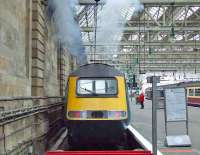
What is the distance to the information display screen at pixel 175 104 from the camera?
1284cm

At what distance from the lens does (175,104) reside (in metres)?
12.9

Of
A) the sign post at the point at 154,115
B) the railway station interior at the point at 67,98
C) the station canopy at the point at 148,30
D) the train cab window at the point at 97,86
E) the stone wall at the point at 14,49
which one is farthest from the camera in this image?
the station canopy at the point at 148,30

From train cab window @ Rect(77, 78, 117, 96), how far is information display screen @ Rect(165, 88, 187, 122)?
1608 mm

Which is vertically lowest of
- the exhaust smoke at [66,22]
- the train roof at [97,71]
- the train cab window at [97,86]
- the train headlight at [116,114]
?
the train headlight at [116,114]

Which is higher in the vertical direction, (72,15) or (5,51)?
(72,15)

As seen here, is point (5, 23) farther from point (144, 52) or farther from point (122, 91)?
point (144, 52)

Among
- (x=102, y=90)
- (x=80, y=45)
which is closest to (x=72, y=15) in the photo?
(x=80, y=45)

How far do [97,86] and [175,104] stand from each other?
239 cm

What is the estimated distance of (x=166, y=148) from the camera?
12594 mm

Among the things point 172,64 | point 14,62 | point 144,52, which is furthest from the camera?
point 172,64

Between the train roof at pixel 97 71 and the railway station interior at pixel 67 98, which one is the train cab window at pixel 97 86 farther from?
the train roof at pixel 97 71

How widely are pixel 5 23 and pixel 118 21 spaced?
1046 cm

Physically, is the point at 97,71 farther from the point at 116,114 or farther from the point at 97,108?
the point at 116,114

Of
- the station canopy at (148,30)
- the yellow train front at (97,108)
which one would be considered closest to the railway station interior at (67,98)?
the yellow train front at (97,108)
